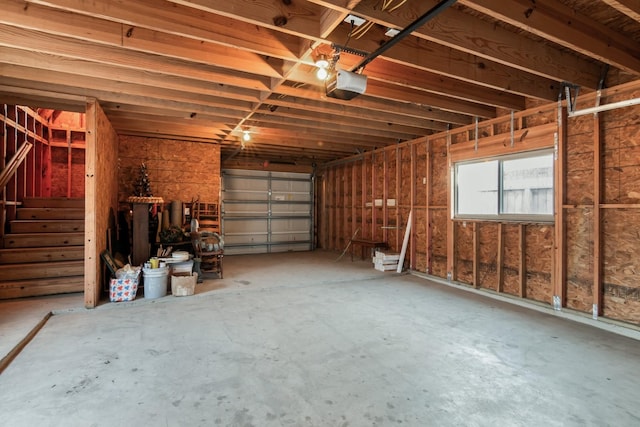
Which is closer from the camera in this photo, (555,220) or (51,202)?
(555,220)

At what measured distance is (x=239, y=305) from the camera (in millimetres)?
4391

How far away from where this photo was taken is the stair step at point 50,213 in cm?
540

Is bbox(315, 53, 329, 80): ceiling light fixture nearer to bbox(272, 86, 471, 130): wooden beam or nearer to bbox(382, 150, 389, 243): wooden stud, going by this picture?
bbox(272, 86, 471, 130): wooden beam

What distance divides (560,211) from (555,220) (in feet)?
0.45

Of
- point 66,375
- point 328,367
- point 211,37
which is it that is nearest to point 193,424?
point 328,367

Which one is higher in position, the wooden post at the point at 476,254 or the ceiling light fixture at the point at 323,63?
the ceiling light fixture at the point at 323,63

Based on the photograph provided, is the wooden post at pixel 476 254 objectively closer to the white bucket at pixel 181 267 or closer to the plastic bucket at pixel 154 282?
the white bucket at pixel 181 267

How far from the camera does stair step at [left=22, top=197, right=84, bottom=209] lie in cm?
568

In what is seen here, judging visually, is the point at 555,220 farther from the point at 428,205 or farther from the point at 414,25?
the point at 414,25

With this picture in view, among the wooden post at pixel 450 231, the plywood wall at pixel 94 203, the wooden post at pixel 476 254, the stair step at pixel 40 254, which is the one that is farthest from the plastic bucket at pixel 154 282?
the wooden post at pixel 476 254

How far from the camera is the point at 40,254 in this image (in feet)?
15.4

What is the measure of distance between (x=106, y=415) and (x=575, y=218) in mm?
5043

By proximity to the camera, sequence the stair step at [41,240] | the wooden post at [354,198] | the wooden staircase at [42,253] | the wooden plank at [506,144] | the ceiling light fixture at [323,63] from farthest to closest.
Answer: the wooden post at [354,198], the stair step at [41,240], the wooden staircase at [42,253], the wooden plank at [506,144], the ceiling light fixture at [323,63]

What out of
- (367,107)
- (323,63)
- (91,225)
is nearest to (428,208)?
(367,107)
